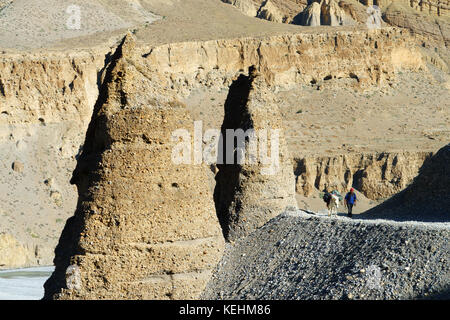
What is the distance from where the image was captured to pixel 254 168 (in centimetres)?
2797

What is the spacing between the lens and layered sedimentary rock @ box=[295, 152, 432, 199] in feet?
240

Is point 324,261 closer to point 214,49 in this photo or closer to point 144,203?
point 144,203

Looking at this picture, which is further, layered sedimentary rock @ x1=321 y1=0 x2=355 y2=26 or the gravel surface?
layered sedimentary rock @ x1=321 y1=0 x2=355 y2=26

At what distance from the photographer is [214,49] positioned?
89.0m

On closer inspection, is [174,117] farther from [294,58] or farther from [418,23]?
[418,23]

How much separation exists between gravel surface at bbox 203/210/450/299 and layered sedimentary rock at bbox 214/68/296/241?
79 centimetres

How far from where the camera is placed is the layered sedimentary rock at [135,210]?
77.9ft

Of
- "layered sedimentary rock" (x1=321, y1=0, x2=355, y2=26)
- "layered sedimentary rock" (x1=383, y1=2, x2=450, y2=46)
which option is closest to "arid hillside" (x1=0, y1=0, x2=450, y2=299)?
"layered sedimentary rock" (x1=321, y1=0, x2=355, y2=26)

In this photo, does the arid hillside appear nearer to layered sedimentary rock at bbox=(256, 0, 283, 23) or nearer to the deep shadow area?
the deep shadow area

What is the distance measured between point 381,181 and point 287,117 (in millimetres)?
14332

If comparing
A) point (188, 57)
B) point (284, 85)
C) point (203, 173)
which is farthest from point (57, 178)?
point (203, 173)

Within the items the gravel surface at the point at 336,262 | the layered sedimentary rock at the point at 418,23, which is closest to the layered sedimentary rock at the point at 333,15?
the layered sedimentary rock at the point at 418,23

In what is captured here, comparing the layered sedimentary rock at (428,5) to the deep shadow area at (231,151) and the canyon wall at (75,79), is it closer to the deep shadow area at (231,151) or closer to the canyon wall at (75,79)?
the canyon wall at (75,79)
